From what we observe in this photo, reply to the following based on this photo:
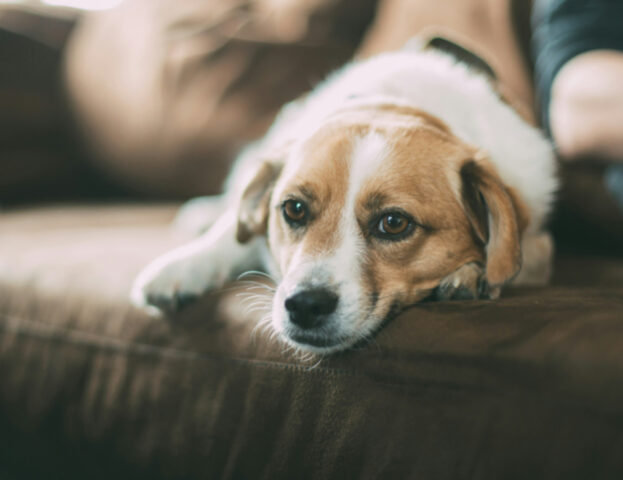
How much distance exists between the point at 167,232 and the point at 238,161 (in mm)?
444

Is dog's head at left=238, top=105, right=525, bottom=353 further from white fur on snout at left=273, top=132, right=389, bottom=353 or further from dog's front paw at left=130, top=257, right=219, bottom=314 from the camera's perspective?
dog's front paw at left=130, top=257, right=219, bottom=314

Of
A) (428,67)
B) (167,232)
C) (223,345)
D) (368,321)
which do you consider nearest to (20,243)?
(167,232)

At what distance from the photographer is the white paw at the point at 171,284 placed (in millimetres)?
1142

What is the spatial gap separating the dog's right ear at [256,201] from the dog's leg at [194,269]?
4cm

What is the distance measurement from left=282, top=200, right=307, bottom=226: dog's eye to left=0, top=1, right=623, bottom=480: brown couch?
0.62 ft

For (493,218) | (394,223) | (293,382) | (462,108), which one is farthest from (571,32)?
(293,382)

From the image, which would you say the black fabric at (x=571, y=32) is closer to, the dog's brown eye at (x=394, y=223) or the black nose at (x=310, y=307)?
the dog's brown eye at (x=394, y=223)

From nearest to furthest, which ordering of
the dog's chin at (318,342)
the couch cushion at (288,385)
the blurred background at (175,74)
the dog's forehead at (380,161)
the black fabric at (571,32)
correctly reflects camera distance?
the couch cushion at (288,385)
the dog's chin at (318,342)
the dog's forehead at (380,161)
the black fabric at (571,32)
the blurred background at (175,74)

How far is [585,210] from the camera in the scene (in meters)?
1.52

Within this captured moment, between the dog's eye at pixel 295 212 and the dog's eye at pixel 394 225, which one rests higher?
the dog's eye at pixel 394 225

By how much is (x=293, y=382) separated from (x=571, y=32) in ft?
4.19

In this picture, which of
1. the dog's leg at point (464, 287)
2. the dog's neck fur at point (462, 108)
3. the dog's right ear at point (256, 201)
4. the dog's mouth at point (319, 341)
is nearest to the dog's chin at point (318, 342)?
the dog's mouth at point (319, 341)

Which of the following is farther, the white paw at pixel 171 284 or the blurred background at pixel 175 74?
the blurred background at pixel 175 74

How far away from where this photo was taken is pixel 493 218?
1.07m
